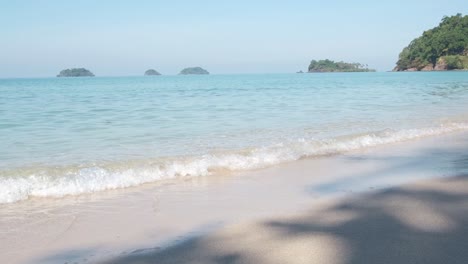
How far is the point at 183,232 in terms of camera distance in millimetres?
4910

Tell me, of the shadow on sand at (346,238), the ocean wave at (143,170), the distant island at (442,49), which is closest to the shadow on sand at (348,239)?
the shadow on sand at (346,238)

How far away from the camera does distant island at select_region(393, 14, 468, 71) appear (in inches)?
4615

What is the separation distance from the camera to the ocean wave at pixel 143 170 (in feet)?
23.0

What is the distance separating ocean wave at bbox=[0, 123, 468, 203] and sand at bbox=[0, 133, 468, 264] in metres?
0.38

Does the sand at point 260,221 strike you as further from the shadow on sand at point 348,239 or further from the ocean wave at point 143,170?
the ocean wave at point 143,170

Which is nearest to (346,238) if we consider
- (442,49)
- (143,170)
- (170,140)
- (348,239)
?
(348,239)

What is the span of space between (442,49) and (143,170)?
423 feet

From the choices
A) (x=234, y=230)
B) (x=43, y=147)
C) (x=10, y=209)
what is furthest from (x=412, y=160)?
(x=43, y=147)

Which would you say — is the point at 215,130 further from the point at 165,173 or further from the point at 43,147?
the point at 165,173

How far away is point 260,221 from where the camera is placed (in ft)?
17.0

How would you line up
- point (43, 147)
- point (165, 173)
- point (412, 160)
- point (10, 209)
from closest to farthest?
point (10, 209)
point (165, 173)
point (412, 160)
point (43, 147)

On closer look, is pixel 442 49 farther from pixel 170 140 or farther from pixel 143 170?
pixel 143 170

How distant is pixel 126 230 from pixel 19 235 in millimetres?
1099

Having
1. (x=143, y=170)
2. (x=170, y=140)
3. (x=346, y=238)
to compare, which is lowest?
(x=170, y=140)
